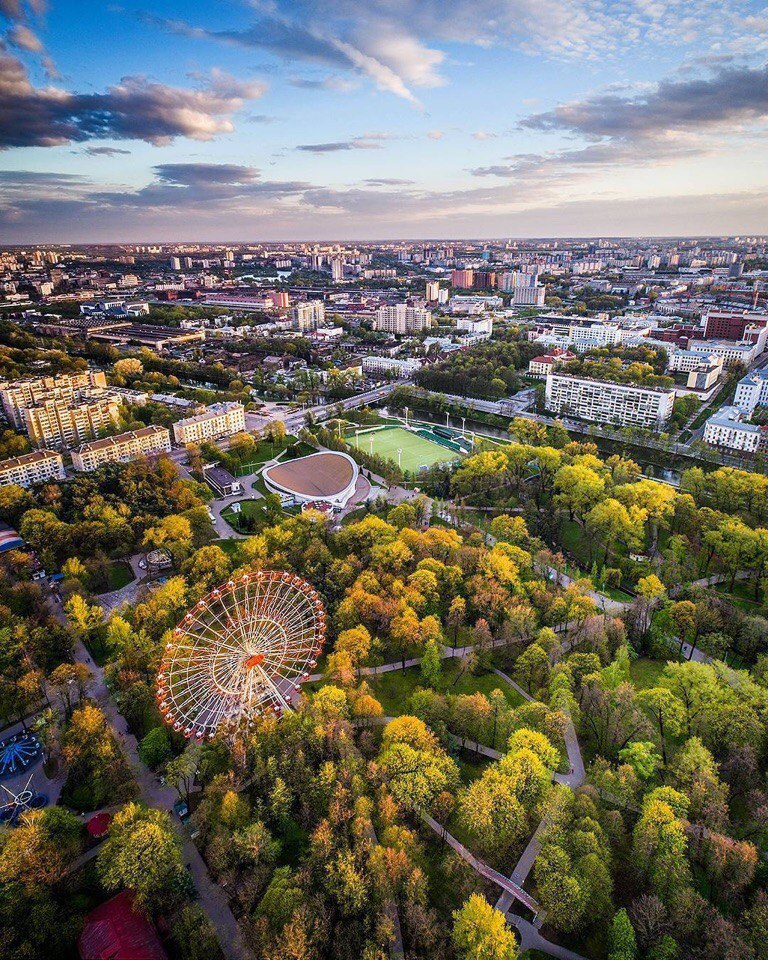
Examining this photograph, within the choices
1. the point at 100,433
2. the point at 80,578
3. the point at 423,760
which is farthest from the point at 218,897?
the point at 100,433

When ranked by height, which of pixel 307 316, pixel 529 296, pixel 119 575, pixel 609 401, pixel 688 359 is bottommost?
pixel 119 575

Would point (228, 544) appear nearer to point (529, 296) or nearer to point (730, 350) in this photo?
point (730, 350)

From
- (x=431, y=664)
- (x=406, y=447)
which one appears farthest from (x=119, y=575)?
(x=406, y=447)

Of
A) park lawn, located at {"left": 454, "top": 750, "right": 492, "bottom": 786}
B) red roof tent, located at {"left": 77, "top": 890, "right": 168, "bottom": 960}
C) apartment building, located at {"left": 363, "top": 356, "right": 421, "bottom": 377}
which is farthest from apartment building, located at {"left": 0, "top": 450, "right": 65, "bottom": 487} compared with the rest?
apartment building, located at {"left": 363, "top": 356, "right": 421, "bottom": 377}

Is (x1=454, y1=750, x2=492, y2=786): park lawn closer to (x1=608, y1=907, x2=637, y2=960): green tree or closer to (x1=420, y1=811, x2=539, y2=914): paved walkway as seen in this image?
(x1=420, y1=811, x2=539, y2=914): paved walkway

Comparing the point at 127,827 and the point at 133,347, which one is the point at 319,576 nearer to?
the point at 127,827

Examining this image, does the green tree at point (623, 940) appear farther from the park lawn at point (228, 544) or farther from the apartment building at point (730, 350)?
the apartment building at point (730, 350)
